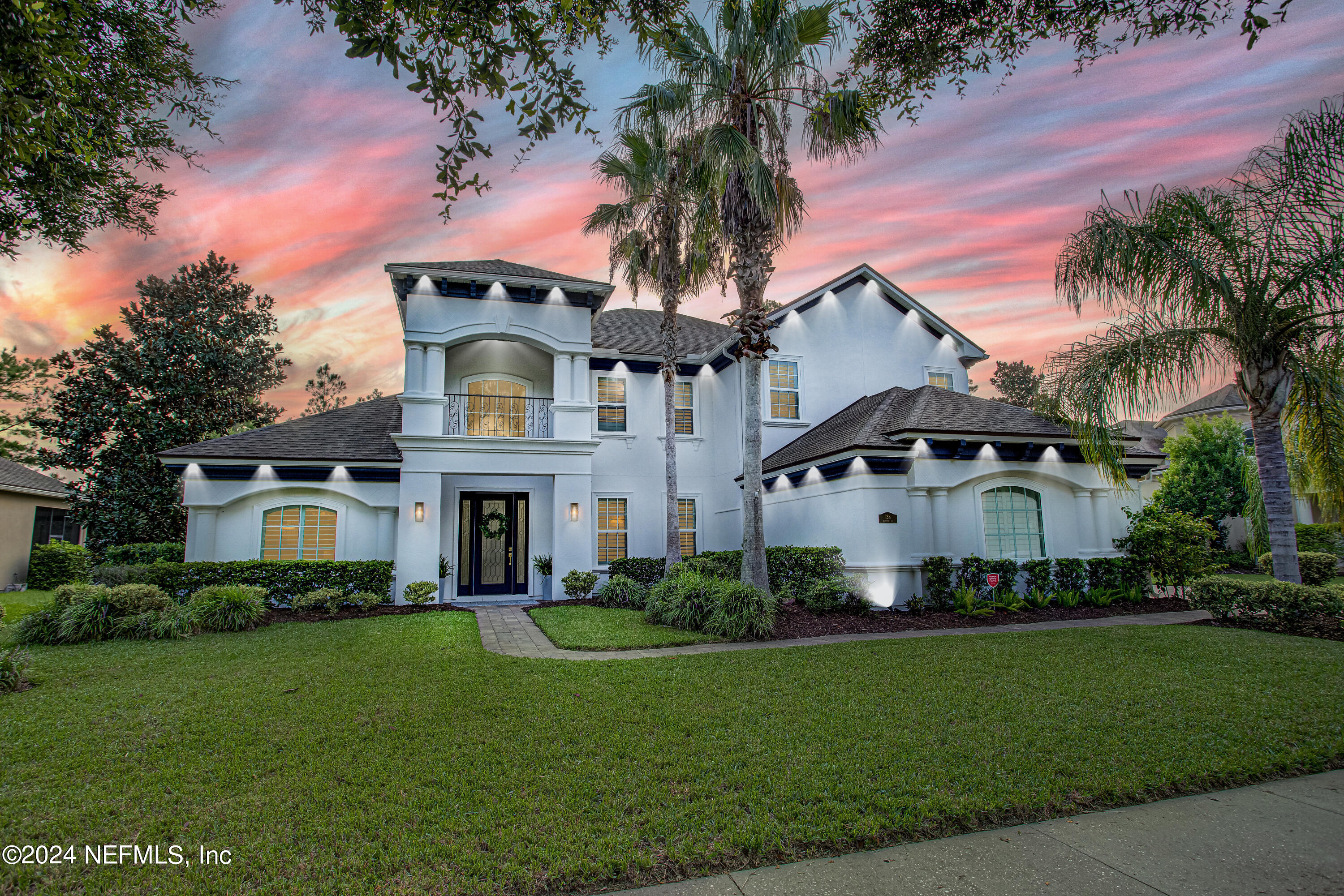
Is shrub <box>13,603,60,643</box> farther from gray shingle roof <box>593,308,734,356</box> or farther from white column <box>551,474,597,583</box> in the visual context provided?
gray shingle roof <box>593,308,734,356</box>

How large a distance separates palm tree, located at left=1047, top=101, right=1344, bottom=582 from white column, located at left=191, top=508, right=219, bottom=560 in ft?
61.0

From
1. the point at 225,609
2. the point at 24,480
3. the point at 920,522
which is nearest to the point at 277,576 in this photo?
the point at 225,609

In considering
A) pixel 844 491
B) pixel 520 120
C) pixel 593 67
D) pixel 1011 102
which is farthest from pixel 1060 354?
pixel 520 120

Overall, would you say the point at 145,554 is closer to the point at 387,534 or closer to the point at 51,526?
the point at 387,534

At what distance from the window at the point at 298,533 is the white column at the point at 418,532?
1851 millimetres

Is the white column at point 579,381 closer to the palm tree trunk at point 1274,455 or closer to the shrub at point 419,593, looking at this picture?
the shrub at point 419,593

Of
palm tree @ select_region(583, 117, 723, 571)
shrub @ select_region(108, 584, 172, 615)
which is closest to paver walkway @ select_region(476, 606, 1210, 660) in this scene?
palm tree @ select_region(583, 117, 723, 571)

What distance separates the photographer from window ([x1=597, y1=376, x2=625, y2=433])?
17719mm

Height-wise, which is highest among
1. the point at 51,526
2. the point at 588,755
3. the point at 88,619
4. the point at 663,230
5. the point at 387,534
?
the point at 663,230

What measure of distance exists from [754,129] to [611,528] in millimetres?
10478

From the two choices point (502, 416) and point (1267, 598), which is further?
point (502, 416)

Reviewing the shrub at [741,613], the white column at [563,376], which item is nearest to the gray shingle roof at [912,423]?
the shrub at [741,613]

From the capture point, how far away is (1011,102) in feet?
25.9

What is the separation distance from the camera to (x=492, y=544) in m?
16.8
